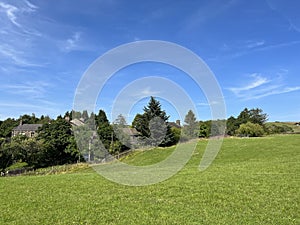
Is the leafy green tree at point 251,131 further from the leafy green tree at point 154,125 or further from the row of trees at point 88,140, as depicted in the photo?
the leafy green tree at point 154,125

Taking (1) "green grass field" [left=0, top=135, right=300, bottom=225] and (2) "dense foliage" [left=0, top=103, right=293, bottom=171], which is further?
(2) "dense foliage" [left=0, top=103, right=293, bottom=171]

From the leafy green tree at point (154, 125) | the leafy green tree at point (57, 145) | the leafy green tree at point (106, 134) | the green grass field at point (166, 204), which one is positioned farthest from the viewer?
the leafy green tree at point (106, 134)

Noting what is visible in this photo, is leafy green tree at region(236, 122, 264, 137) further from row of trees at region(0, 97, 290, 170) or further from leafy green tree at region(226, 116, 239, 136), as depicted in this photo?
leafy green tree at region(226, 116, 239, 136)

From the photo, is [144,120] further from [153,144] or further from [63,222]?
[63,222]

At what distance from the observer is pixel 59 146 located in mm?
65312

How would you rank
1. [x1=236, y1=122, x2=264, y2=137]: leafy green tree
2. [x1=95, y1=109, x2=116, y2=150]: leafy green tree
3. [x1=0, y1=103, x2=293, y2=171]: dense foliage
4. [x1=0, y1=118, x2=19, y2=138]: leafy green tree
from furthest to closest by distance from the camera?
[x1=0, y1=118, x2=19, y2=138]: leafy green tree
[x1=236, y1=122, x2=264, y2=137]: leafy green tree
[x1=95, y1=109, x2=116, y2=150]: leafy green tree
[x1=0, y1=103, x2=293, y2=171]: dense foliage

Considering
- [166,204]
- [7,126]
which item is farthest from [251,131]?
[7,126]

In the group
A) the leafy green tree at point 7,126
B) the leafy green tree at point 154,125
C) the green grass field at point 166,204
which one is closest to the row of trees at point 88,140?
the leafy green tree at point 154,125

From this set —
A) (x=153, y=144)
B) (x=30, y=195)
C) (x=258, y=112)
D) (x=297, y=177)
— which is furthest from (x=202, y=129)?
(x=30, y=195)

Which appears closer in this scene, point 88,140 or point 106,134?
point 88,140

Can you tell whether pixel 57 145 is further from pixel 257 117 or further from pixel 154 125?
pixel 257 117

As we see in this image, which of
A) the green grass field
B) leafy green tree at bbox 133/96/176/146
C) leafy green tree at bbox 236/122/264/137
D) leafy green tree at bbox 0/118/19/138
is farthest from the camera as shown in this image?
leafy green tree at bbox 0/118/19/138

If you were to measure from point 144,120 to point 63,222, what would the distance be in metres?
51.2

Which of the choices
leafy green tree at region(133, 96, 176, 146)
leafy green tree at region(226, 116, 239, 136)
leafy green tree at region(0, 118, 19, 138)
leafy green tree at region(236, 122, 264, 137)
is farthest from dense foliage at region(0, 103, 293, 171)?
leafy green tree at region(0, 118, 19, 138)
